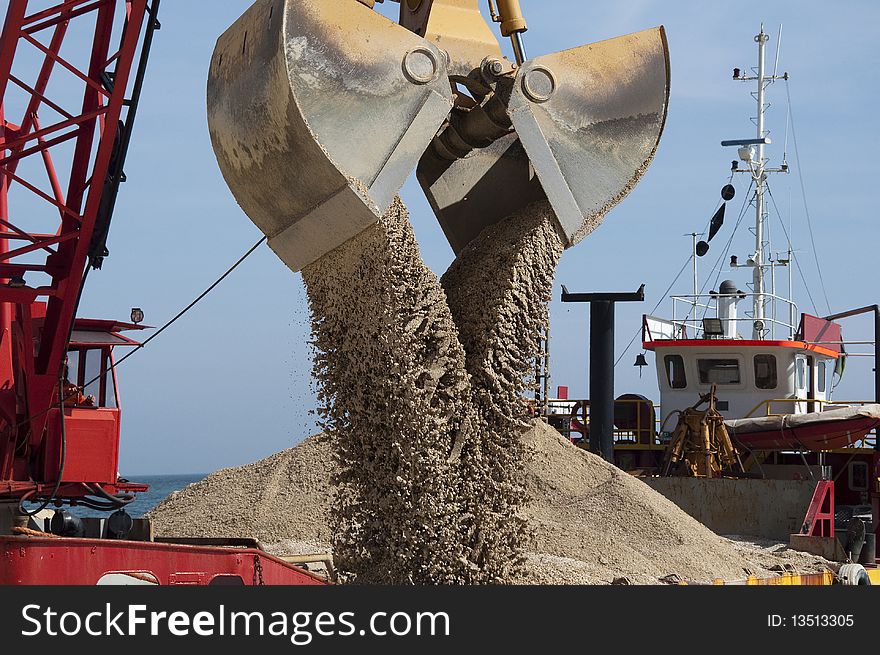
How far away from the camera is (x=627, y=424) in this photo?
16.7 meters

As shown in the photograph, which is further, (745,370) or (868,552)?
(745,370)

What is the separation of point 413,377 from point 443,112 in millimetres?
1530

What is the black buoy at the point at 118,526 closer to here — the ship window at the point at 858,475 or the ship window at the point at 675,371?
the ship window at the point at 858,475

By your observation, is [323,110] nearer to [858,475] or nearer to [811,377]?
[858,475]

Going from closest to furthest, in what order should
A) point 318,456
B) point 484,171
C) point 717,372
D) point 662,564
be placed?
point 484,171 < point 662,564 < point 318,456 < point 717,372

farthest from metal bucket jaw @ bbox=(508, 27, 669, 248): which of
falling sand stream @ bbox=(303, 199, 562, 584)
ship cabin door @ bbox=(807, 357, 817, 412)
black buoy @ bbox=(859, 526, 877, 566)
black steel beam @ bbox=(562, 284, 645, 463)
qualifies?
ship cabin door @ bbox=(807, 357, 817, 412)

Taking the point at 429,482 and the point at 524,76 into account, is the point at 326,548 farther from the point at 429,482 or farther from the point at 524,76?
the point at 524,76

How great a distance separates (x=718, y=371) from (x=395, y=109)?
10059 mm

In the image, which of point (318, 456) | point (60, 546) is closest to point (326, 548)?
point (318, 456)

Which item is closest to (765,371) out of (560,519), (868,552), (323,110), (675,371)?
(675,371)

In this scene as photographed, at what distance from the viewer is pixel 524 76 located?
7.33 metres

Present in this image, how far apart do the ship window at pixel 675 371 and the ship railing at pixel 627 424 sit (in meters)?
0.41

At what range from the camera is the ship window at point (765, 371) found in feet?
51.7

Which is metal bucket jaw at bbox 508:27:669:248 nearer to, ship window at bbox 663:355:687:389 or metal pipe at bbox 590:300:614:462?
metal pipe at bbox 590:300:614:462
